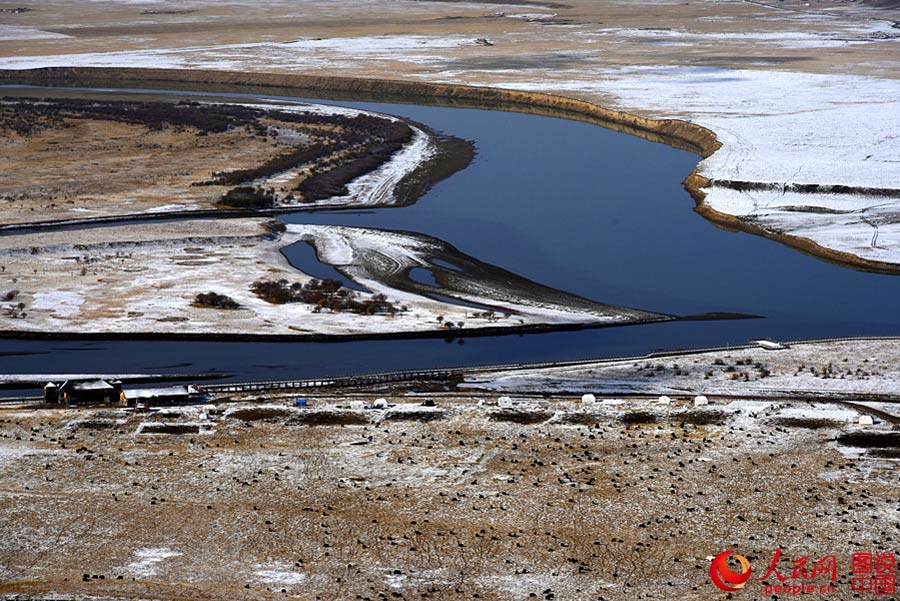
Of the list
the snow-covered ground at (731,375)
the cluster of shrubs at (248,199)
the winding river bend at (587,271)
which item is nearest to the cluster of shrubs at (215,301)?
the winding river bend at (587,271)

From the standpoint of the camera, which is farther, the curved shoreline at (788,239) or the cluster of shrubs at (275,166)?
the cluster of shrubs at (275,166)

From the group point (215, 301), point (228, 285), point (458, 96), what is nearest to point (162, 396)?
point (215, 301)

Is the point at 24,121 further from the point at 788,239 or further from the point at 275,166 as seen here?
the point at 788,239

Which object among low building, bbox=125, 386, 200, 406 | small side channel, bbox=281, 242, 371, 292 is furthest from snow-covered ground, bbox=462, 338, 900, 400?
small side channel, bbox=281, 242, 371, 292

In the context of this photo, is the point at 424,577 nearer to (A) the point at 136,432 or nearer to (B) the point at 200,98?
(A) the point at 136,432

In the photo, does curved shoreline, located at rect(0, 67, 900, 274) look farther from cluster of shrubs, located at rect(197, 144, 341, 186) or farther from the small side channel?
cluster of shrubs, located at rect(197, 144, 341, 186)

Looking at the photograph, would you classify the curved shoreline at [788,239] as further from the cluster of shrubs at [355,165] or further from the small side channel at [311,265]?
the small side channel at [311,265]
